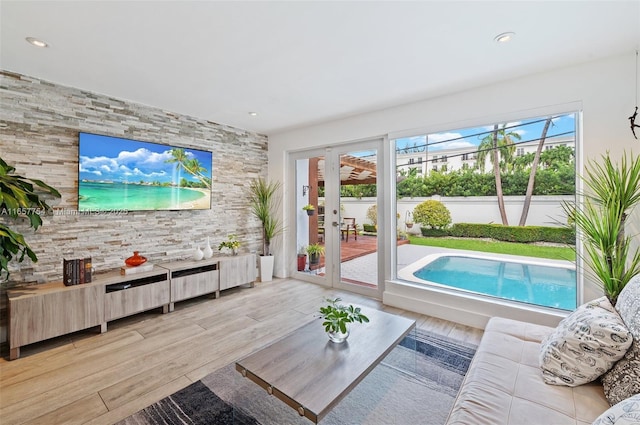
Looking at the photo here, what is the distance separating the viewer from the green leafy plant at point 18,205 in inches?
92.0

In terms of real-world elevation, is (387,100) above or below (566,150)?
above

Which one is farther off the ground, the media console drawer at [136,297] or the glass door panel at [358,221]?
the glass door panel at [358,221]

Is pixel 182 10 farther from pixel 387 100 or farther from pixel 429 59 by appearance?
pixel 387 100

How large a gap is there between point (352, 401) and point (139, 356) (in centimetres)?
188

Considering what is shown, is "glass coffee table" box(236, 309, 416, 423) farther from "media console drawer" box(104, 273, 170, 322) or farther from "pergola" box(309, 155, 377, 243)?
"pergola" box(309, 155, 377, 243)

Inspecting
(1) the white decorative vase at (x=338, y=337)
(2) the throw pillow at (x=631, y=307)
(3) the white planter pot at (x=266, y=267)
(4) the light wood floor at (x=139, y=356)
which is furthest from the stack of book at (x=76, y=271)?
(2) the throw pillow at (x=631, y=307)

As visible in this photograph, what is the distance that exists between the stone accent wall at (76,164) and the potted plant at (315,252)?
1.38m

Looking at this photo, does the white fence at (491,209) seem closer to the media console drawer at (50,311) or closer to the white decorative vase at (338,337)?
the white decorative vase at (338,337)

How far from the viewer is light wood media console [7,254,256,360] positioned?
244cm

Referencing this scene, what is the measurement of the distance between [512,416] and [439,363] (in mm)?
1189

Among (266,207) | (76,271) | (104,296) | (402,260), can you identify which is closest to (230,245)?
(266,207)

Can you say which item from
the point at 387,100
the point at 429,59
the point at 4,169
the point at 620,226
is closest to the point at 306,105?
the point at 387,100

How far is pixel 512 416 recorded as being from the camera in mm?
1216

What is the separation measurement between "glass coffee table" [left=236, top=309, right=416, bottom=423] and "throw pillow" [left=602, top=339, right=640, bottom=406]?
3.48 ft
